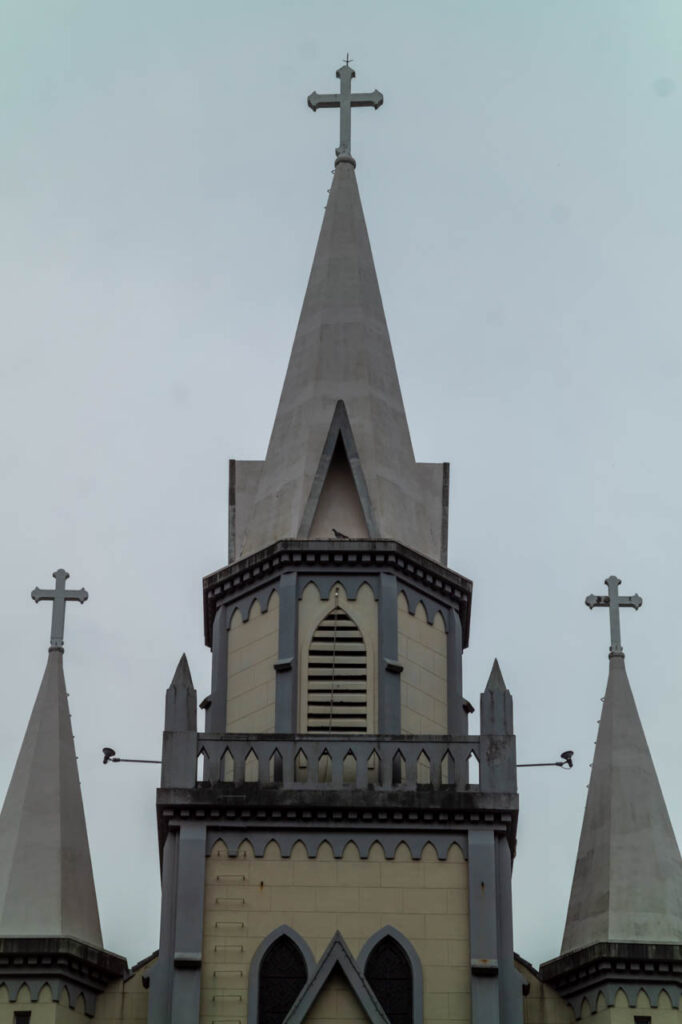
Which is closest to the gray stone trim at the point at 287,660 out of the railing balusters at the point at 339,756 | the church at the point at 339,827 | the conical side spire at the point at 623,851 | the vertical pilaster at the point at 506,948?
the church at the point at 339,827

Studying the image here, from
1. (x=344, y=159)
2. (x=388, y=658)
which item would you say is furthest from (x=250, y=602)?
(x=344, y=159)

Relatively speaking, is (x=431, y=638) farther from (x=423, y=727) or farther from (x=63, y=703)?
(x=63, y=703)

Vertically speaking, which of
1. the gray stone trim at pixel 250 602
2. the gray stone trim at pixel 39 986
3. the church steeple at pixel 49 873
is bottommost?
the gray stone trim at pixel 39 986

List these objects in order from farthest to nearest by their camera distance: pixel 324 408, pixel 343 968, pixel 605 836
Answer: pixel 324 408
pixel 605 836
pixel 343 968

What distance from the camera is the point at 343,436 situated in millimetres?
43125

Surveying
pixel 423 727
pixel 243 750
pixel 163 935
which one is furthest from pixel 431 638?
pixel 163 935

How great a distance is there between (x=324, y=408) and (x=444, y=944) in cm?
1012

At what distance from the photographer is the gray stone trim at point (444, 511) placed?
141 feet

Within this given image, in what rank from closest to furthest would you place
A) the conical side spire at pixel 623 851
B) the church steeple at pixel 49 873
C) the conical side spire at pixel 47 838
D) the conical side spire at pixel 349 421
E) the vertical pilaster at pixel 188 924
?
the vertical pilaster at pixel 188 924 < the church steeple at pixel 49 873 < the conical side spire at pixel 47 838 < the conical side spire at pixel 623 851 < the conical side spire at pixel 349 421

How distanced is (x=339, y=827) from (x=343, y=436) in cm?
748

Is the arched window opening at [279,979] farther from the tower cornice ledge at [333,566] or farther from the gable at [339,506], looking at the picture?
the gable at [339,506]

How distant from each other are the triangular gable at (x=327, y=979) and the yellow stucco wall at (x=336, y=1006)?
0.07m

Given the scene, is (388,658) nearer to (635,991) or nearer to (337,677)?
(337,677)

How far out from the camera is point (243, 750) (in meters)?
38.6
